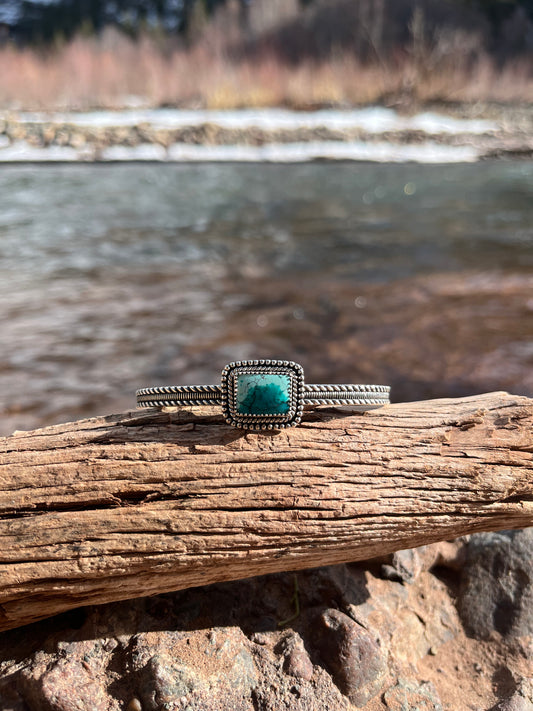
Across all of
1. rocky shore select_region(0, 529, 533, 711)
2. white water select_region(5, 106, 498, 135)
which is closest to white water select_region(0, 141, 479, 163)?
white water select_region(5, 106, 498, 135)

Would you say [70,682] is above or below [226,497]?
below

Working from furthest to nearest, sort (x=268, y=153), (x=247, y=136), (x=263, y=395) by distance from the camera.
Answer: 1. (x=247, y=136)
2. (x=268, y=153)
3. (x=263, y=395)

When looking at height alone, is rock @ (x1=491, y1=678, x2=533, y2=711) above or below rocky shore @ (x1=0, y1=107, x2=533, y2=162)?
above

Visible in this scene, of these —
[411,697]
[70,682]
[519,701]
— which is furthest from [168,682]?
[519,701]

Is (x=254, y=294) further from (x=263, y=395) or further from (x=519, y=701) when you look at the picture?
(x=519, y=701)

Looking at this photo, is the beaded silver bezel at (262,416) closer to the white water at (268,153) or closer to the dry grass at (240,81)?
the white water at (268,153)

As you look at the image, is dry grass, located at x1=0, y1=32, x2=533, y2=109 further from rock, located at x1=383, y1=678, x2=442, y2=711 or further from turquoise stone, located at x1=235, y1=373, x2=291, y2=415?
rock, located at x1=383, y1=678, x2=442, y2=711

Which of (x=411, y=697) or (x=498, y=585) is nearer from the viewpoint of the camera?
(x=411, y=697)
